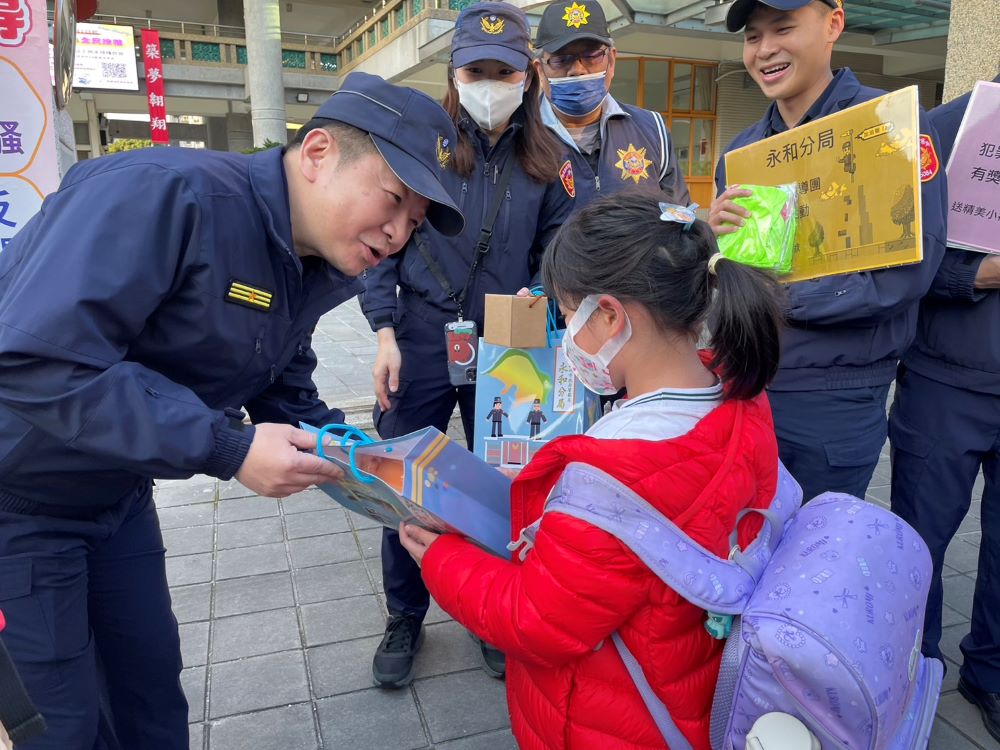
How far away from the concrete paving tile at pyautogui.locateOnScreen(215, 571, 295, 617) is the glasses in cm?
240

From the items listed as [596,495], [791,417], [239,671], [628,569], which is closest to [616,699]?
[628,569]

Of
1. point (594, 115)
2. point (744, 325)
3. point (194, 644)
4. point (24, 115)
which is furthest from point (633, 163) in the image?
point (24, 115)

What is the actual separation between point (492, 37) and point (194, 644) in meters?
2.41

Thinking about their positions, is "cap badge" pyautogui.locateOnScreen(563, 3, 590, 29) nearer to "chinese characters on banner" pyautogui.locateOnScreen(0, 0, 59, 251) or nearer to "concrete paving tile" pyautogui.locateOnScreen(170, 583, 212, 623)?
"chinese characters on banner" pyautogui.locateOnScreen(0, 0, 59, 251)

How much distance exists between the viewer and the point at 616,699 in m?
1.34

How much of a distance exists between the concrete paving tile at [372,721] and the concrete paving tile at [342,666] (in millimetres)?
48

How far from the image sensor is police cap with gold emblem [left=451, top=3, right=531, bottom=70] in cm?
233

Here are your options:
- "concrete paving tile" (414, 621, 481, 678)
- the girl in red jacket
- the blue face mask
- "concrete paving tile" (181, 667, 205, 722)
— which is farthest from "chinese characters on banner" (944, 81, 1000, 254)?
"concrete paving tile" (181, 667, 205, 722)

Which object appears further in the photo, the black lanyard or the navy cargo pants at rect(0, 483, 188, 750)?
the black lanyard

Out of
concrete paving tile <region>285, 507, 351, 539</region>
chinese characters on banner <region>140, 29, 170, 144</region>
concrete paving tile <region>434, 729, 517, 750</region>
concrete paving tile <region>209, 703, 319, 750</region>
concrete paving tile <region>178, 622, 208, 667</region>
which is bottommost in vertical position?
concrete paving tile <region>434, 729, 517, 750</region>

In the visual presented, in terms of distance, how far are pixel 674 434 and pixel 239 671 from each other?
201 cm

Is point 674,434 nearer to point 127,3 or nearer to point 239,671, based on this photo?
point 239,671

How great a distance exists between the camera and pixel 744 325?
125 cm

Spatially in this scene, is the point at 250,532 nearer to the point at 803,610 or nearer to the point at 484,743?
the point at 484,743
